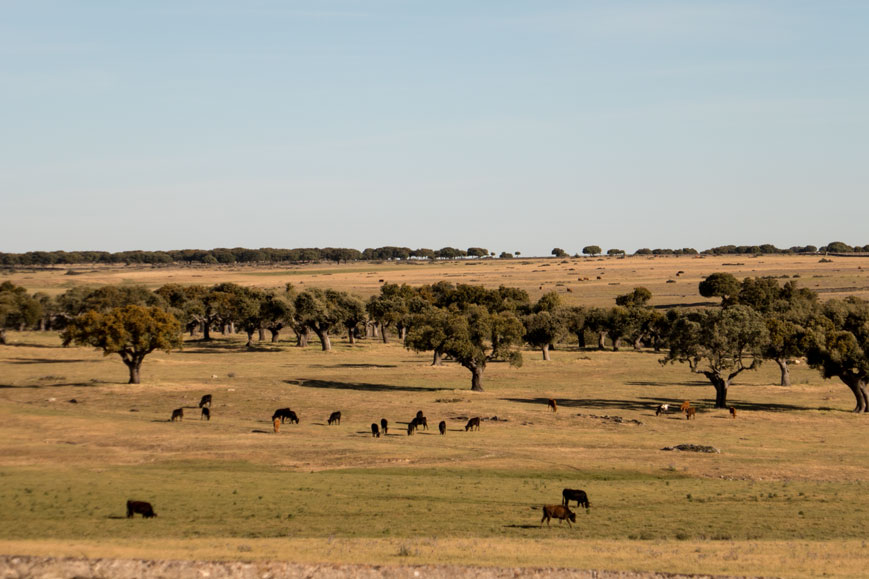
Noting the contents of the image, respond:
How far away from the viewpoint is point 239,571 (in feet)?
81.1

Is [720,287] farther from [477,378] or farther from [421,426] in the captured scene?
[421,426]

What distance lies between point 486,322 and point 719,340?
19.3 m

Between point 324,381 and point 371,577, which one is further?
A: point 324,381

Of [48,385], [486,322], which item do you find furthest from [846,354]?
[48,385]

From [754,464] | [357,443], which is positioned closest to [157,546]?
[357,443]

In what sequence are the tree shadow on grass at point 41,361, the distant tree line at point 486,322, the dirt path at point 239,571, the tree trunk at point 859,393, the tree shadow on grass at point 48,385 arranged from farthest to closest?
the tree shadow on grass at point 41,361
the tree shadow on grass at point 48,385
the distant tree line at point 486,322
the tree trunk at point 859,393
the dirt path at point 239,571

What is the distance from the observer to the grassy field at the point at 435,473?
28953mm

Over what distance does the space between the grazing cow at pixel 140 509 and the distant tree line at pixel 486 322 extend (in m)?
41.8

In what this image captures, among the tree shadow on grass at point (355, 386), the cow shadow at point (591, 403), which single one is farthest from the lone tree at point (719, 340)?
the tree shadow on grass at point (355, 386)

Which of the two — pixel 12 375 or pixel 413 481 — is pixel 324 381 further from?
pixel 413 481

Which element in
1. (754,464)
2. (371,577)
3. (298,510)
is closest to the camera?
(371,577)

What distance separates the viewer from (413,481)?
41.3m

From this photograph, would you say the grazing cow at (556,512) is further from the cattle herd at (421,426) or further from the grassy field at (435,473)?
the grassy field at (435,473)

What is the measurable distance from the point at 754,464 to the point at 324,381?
151ft
